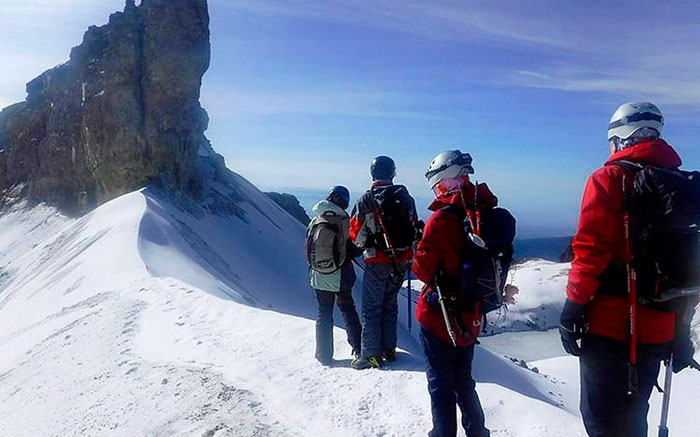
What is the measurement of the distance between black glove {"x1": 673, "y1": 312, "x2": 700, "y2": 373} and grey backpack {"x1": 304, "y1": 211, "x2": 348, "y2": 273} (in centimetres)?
438

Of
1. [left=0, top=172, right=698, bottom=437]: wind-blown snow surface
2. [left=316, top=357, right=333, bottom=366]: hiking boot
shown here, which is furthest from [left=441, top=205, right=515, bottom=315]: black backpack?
[left=316, top=357, right=333, bottom=366]: hiking boot

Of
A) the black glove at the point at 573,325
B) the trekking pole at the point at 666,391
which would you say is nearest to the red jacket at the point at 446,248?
the black glove at the point at 573,325

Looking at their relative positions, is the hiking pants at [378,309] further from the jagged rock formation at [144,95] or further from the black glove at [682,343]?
the jagged rock formation at [144,95]

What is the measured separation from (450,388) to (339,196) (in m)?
3.47

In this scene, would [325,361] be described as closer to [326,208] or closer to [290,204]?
[326,208]

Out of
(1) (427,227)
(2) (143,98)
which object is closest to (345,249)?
(1) (427,227)

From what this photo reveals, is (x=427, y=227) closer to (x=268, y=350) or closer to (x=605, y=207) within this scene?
(x=605, y=207)

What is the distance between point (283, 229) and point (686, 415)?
3513 cm

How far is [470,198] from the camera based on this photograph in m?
4.70

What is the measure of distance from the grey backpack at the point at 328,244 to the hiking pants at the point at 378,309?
24.0 inches

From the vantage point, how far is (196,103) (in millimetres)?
38625

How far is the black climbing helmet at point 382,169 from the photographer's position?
21.7 ft

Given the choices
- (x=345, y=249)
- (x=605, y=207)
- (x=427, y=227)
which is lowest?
(x=345, y=249)

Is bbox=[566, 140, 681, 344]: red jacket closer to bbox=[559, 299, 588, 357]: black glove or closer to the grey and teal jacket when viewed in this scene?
bbox=[559, 299, 588, 357]: black glove
